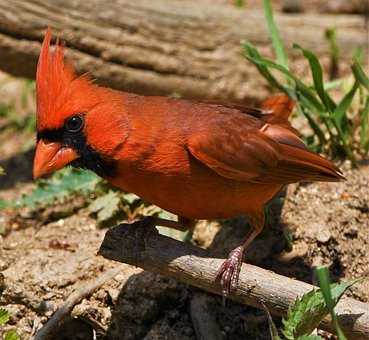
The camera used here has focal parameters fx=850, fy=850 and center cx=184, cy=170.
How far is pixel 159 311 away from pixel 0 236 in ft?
4.10

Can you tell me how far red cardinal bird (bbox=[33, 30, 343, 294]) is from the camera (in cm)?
376

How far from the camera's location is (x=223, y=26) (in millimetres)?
6215

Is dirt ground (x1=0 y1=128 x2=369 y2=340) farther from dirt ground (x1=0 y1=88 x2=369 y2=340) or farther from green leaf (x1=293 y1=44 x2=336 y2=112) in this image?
green leaf (x1=293 y1=44 x2=336 y2=112)

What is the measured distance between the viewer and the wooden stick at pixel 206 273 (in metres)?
3.45

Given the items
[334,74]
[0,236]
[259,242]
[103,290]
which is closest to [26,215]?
[0,236]

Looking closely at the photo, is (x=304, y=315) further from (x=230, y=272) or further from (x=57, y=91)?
(x=57, y=91)

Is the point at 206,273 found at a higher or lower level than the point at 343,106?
lower

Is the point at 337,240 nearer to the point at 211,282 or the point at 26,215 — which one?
the point at 211,282

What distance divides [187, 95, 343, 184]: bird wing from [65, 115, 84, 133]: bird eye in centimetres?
52

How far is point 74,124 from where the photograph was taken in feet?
12.3

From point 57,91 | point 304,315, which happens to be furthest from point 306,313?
point 57,91

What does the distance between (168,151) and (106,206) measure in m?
1.15

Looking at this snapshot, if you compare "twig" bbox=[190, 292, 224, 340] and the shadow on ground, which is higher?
"twig" bbox=[190, 292, 224, 340]

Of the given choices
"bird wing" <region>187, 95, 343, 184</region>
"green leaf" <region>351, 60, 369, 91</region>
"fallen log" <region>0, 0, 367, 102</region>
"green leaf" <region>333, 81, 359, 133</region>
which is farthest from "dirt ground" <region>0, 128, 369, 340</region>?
"fallen log" <region>0, 0, 367, 102</region>
